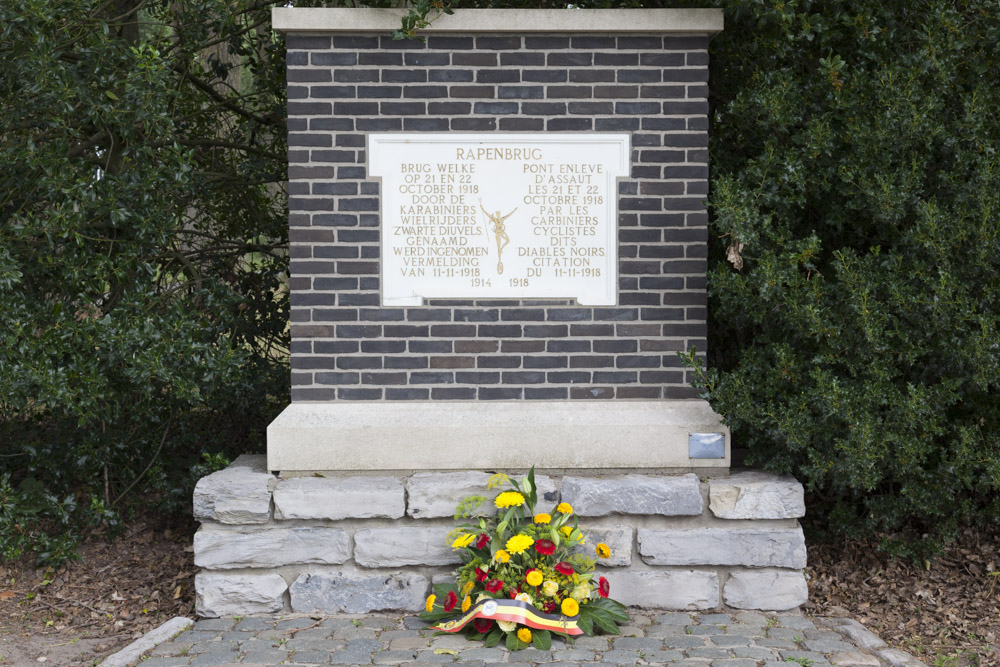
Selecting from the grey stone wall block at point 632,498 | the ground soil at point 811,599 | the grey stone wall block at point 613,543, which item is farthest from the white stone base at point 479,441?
the ground soil at point 811,599

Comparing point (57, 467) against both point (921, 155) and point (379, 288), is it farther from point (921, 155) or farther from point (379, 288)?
point (921, 155)

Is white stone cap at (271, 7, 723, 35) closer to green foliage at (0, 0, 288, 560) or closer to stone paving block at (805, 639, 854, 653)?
green foliage at (0, 0, 288, 560)

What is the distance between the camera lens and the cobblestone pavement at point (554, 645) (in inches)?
145

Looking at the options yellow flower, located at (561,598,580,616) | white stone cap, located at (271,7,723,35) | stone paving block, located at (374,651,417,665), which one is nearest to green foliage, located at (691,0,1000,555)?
white stone cap, located at (271,7,723,35)

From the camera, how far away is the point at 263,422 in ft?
20.7

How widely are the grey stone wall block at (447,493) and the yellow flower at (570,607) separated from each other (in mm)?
541

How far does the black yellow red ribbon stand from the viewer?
3816mm

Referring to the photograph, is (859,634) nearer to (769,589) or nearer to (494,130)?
(769,589)

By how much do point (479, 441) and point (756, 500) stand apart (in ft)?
4.41

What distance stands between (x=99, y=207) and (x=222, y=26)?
1.34 m

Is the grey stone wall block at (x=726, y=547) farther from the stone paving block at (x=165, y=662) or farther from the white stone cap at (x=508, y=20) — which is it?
the white stone cap at (x=508, y=20)

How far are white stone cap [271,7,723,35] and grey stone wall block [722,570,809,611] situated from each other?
8.73ft

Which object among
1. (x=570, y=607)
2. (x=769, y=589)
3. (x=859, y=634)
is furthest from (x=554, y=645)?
(x=859, y=634)

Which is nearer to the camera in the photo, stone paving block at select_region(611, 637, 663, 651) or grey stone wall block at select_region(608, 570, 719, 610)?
stone paving block at select_region(611, 637, 663, 651)
